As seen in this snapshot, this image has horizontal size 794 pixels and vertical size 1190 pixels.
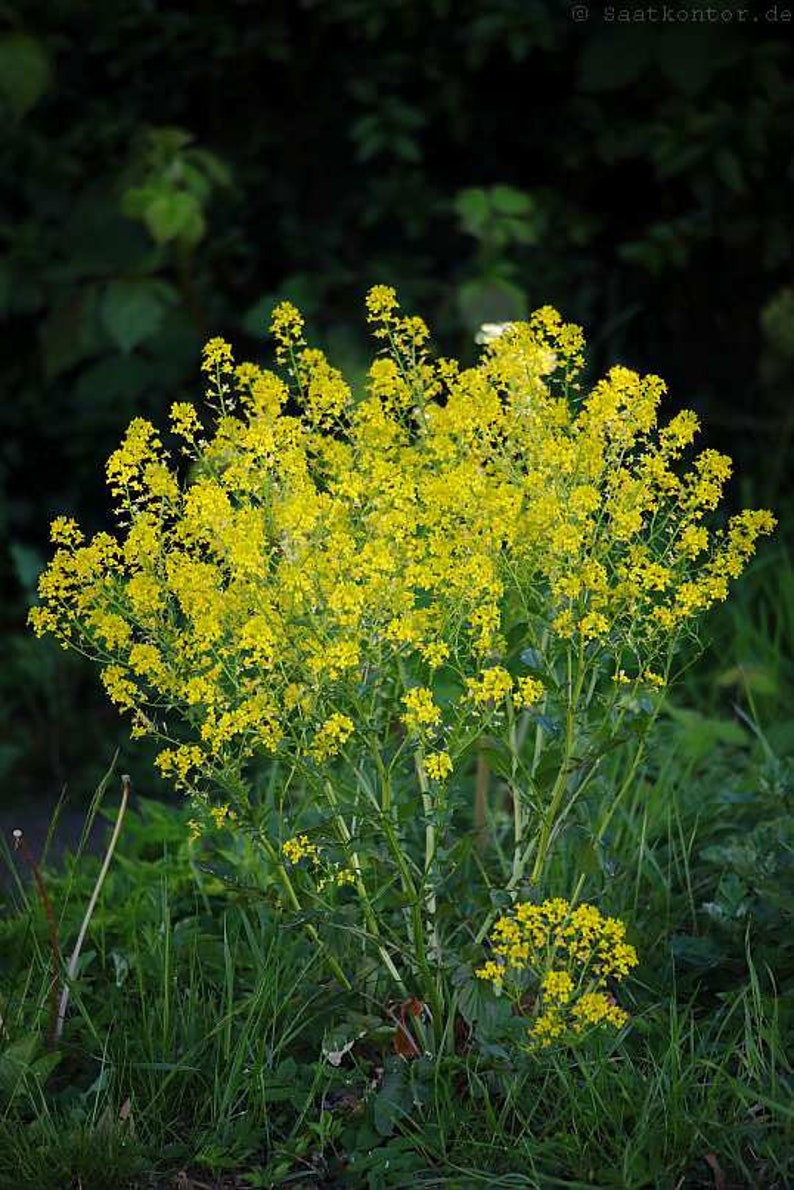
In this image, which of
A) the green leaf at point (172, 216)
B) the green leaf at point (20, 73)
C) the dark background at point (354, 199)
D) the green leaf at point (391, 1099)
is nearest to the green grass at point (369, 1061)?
the green leaf at point (391, 1099)

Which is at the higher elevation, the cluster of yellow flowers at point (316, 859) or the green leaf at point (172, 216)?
the green leaf at point (172, 216)

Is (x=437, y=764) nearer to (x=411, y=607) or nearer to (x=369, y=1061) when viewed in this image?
(x=411, y=607)

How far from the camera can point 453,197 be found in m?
5.51

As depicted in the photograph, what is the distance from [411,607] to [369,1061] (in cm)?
72

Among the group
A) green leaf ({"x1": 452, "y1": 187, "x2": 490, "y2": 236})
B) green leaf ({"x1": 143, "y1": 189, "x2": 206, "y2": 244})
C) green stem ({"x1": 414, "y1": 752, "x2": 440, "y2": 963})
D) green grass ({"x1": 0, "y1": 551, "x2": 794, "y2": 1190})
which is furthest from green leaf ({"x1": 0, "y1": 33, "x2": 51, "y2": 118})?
green stem ({"x1": 414, "y1": 752, "x2": 440, "y2": 963})

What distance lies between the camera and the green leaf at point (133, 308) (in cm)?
483

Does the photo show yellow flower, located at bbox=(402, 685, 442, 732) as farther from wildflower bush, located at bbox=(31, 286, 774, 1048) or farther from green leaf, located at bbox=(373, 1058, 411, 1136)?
green leaf, located at bbox=(373, 1058, 411, 1136)

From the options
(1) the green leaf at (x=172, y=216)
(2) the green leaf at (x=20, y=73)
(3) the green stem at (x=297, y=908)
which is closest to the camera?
(3) the green stem at (x=297, y=908)

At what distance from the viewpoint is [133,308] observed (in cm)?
488

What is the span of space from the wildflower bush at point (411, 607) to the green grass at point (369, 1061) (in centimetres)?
11

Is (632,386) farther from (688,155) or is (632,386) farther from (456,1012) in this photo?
(688,155)

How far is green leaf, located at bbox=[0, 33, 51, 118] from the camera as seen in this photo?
194 inches

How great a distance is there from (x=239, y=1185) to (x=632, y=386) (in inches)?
49.8

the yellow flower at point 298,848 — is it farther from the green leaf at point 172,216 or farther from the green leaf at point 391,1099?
the green leaf at point 172,216
